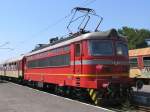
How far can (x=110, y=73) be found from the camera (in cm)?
1725

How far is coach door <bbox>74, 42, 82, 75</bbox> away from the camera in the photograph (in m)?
18.0

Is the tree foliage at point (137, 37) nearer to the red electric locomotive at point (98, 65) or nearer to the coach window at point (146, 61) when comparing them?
the coach window at point (146, 61)

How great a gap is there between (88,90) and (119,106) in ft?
4.97

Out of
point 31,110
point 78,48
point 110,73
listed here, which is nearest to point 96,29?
point 78,48

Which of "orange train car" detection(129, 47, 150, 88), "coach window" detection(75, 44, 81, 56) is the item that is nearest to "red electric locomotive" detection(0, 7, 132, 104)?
"coach window" detection(75, 44, 81, 56)

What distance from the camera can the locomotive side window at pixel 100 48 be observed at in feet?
57.3

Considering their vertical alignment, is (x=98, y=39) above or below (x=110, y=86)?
above

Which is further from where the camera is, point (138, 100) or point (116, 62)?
point (138, 100)

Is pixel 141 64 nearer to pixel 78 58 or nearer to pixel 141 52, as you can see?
pixel 141 52

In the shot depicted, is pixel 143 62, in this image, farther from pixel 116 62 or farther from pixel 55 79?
pixel 116 62

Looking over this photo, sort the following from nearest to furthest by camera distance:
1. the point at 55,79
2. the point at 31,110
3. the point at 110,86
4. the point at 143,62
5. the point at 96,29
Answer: the point at 31,110, the point at 110,86, the point at 96,29, the point at 55,79, the point at 143,62

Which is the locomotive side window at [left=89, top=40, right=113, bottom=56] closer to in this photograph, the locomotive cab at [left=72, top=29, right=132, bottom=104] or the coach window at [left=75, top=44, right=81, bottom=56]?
the locomotive cab at [left=72, top=29, right=132, bottom=104]

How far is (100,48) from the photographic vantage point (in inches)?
691

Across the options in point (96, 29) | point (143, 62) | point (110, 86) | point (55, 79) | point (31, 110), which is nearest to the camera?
point (31, 110)
